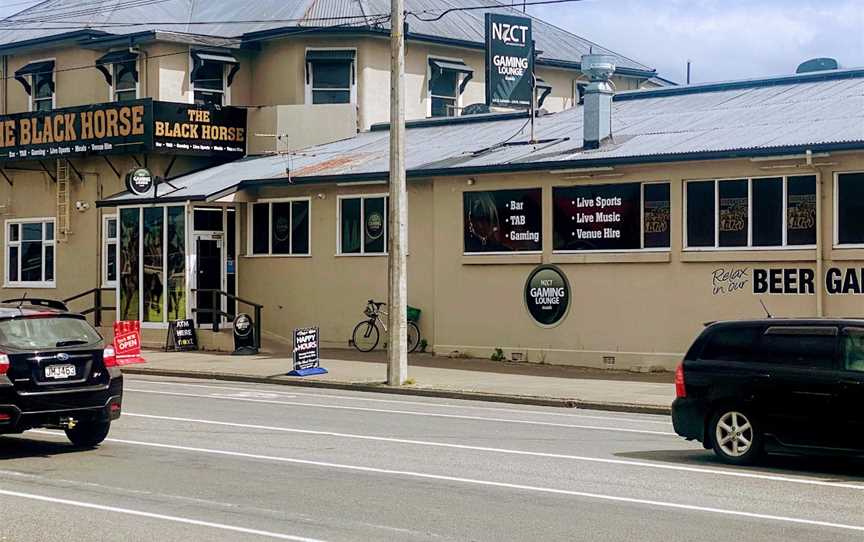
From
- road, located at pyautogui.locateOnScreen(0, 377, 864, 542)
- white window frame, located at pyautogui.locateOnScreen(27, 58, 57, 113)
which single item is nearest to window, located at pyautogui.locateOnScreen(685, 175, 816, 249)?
road, located at pyautogui.locateOnScreen(0, 377, 864, 542)

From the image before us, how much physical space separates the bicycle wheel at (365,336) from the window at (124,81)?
11.4m

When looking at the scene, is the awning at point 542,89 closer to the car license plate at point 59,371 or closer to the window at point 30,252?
the window at point 30,252

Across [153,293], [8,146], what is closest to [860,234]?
[153,293]

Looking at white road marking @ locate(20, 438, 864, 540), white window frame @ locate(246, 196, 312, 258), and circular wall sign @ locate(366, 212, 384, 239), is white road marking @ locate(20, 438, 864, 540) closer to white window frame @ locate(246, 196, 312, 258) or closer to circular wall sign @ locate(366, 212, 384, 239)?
circular wall sign @ locate(366, 212, 384, 239)

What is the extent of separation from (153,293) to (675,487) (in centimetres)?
2343

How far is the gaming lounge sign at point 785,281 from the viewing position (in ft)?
→ 76.4

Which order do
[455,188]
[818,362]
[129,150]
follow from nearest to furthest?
1. [818,362]
2. [455,188]
3. [129,150]

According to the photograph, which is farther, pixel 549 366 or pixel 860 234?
pixel 549 366

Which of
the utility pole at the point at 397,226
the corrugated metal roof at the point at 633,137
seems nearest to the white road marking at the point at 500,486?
the utility pole at the point at 397,226

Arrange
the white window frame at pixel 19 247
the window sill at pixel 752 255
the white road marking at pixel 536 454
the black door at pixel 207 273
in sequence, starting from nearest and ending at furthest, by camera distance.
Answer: the white road marking at pixel 536 454, the window sill at pixel 752 255, the black door at pixel 207 273, the white window frame at pixel 19 247

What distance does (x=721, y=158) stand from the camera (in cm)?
2433

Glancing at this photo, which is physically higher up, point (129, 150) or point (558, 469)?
point (129, 150)

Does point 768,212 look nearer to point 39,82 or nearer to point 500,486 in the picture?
point 500,486

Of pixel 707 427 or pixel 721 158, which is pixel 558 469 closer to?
pixel 707 427
